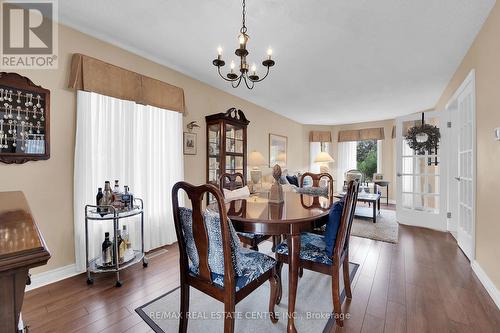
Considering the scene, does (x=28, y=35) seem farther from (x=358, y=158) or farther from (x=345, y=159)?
(x=358, y=158)

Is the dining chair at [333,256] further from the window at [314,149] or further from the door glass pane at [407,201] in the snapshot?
the window at [314,149]

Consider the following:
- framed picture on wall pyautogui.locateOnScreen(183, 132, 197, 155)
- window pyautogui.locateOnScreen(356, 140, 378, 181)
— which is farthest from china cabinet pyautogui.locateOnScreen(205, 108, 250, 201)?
window pyautogui.locateOnScreen(356, 140, 378, 181)

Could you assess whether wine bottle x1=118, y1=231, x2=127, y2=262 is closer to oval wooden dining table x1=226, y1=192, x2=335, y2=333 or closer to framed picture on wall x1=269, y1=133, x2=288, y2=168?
oval wooden dining table x1=226, y1=192, x2=335, y2=333

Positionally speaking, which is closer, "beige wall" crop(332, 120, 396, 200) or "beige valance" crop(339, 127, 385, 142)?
"beige wall" crop(332, 120, 396, 200)

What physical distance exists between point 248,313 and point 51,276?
187cm

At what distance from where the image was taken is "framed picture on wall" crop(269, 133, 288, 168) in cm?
550

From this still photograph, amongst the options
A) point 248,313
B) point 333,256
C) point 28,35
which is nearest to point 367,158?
point 333,256

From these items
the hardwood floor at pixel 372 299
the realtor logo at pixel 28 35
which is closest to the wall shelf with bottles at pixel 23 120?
the realtor logo at pixel 28 35

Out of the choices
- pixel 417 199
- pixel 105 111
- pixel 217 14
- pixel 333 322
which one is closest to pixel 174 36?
pixel 217 14

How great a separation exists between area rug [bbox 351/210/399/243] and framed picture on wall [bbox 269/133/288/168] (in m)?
2.25

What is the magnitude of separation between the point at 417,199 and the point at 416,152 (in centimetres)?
83

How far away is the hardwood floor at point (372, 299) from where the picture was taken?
1572 mm

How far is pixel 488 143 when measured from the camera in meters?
2.07

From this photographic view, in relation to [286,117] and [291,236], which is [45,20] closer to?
[291,236]
